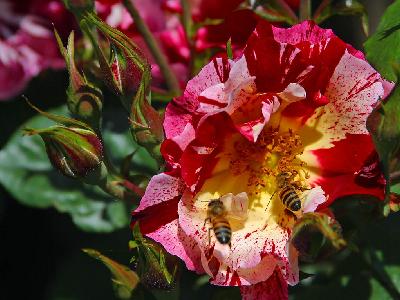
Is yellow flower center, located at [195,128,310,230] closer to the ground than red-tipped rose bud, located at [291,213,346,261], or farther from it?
closer to the ground

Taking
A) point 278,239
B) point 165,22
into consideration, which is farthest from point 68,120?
point 165,22

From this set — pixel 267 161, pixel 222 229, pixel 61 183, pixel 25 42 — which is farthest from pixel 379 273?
pixel 25 42

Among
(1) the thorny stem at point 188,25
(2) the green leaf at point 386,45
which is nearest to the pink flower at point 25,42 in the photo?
(1) the thorny stem at point 188,25

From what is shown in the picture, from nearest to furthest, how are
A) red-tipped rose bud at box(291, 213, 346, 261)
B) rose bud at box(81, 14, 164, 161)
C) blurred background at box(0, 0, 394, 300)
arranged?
red-tipped rose bud at box(291, 213, 346, 261) → rose bud at box(81, 14, 164, 161) → blurred background at box(0, 0, 394, 300)

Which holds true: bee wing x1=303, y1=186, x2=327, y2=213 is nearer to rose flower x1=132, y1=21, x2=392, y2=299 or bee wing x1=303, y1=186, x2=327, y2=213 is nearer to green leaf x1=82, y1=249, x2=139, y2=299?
rose flower x1=132, y1=21, x2=392, y2=299

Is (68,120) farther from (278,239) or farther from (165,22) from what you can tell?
(165,22)

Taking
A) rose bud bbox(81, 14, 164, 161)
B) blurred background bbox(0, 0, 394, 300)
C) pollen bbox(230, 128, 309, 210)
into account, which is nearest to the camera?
rose bud bbox(81, 14, 164, 161)

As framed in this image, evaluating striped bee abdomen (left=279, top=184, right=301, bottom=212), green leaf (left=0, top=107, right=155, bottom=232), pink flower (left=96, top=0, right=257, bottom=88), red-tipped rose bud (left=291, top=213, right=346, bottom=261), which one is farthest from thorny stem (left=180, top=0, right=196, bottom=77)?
red-tipped rose bud (left=291, top=213, right=346, bottom=261)
